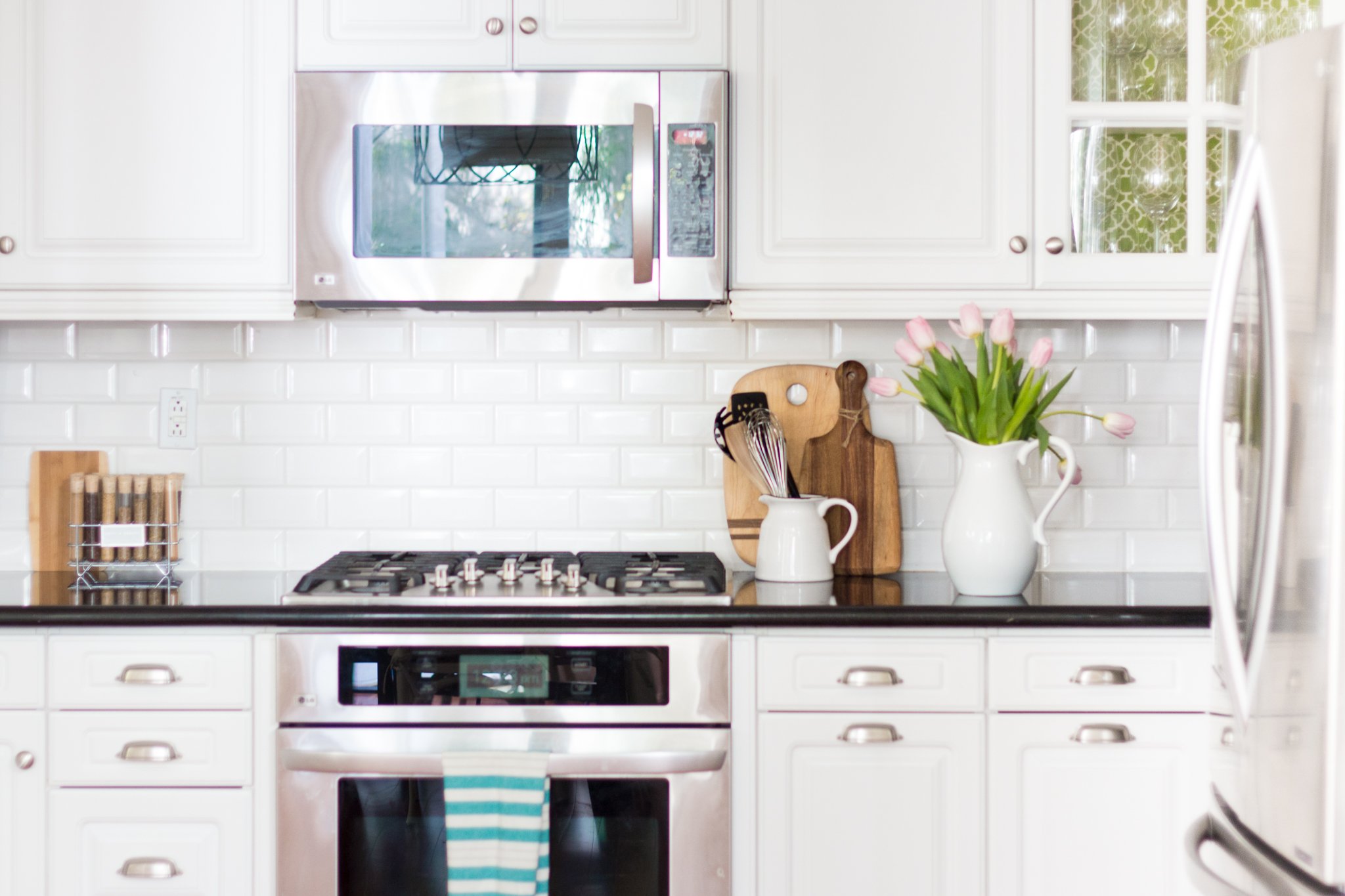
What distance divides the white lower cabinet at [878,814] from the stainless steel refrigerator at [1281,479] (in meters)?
0.55

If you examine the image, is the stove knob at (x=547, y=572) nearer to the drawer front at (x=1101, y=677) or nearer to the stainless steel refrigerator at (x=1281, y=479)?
the drawer front at (x=1101, y=677)

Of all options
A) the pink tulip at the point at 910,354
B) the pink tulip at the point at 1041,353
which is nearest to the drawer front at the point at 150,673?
the pink tulip at the point at 910,354

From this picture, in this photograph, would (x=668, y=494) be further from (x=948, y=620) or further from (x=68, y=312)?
(x=68, y=312)

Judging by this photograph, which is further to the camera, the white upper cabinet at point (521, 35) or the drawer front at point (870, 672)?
the white upper cabinet at point (521, 35)

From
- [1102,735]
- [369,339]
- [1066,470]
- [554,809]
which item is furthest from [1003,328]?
[369,339]

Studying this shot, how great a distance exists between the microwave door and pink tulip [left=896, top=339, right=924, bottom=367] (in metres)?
0.50

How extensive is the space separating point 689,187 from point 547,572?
773mm

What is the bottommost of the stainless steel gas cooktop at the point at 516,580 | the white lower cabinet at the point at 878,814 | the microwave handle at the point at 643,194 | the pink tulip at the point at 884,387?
the white lower cabinet at the point at 878,814

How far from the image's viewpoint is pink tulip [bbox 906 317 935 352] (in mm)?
2225

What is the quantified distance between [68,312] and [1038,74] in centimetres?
193

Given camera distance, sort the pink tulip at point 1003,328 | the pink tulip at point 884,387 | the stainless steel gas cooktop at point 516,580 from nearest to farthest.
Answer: the stainless steel gas cooktop at point 516,580 < the pink tulip at point 1003,328 < the pink tulip at point 884,387

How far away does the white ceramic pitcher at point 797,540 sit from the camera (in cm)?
225

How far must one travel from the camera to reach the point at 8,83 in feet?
7.30

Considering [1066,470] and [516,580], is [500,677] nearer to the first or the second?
[516,580]
